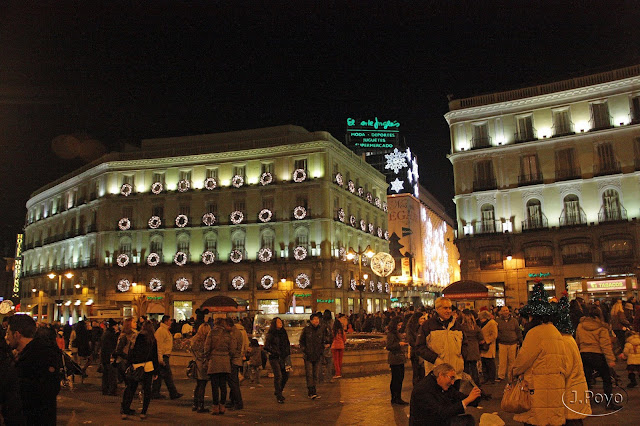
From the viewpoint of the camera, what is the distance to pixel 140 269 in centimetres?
5566

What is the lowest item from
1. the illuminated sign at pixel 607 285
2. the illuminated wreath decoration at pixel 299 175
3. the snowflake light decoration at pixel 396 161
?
the illuminated sign at pixel 607 285

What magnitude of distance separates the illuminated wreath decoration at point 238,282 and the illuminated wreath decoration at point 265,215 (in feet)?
18.7

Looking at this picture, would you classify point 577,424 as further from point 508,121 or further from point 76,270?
point 76,270

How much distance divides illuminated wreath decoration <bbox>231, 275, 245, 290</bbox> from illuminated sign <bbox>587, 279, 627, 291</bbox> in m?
31.9

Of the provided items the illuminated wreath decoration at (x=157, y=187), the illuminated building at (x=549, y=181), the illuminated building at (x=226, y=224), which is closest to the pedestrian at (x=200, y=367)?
the illuminated building at (x=549, y=181)

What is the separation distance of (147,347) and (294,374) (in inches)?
284

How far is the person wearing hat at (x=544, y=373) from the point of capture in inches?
230

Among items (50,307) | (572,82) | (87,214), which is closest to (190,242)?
(87,214)

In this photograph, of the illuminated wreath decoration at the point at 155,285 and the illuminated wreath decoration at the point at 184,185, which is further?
the illuminated wreath decoration at the point at 184,185

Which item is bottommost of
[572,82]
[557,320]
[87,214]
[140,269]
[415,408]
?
[415,408]

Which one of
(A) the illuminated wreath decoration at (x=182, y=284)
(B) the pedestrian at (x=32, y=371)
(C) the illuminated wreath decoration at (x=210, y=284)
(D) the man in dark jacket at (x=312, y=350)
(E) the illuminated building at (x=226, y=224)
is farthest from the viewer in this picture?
(A) the illuminated wreath decoration at (x=182, y=284)

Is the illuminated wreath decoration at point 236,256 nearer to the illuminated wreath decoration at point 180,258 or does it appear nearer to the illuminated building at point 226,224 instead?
the illuminated building at point 226,224

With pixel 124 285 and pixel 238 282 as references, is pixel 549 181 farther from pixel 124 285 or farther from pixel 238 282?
pixel 124 285

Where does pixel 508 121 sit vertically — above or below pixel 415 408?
above
